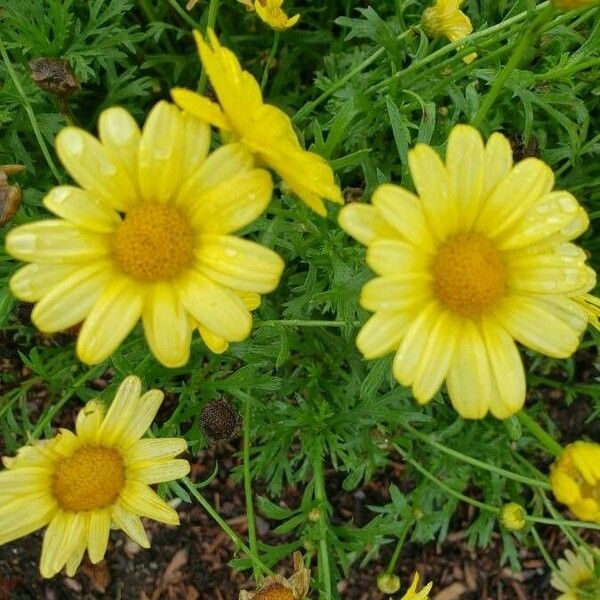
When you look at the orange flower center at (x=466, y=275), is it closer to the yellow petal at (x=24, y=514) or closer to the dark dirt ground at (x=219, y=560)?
the yellow petal at (x=24, y=514)

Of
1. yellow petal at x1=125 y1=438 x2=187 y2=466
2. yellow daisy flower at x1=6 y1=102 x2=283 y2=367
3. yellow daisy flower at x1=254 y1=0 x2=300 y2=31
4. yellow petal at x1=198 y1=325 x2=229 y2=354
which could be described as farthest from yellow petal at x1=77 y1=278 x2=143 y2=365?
yellow daisy flower at x1=254 y1=0 x2=300 y2=31

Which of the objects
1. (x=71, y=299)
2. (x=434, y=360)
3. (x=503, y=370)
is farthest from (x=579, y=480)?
(x=71, y=299)

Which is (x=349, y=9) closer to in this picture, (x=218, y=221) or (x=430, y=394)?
(x=218, y=221)

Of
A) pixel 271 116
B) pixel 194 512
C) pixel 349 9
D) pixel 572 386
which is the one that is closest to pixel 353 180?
pixel 349 9

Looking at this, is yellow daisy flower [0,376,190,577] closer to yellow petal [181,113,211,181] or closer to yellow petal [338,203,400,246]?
yellow petal [181,113,211,181]

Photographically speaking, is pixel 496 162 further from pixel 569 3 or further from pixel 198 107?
pixel 198 107

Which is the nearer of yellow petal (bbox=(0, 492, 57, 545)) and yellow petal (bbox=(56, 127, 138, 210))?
yellow petal (bbox=(56, 127, 138, 210))
